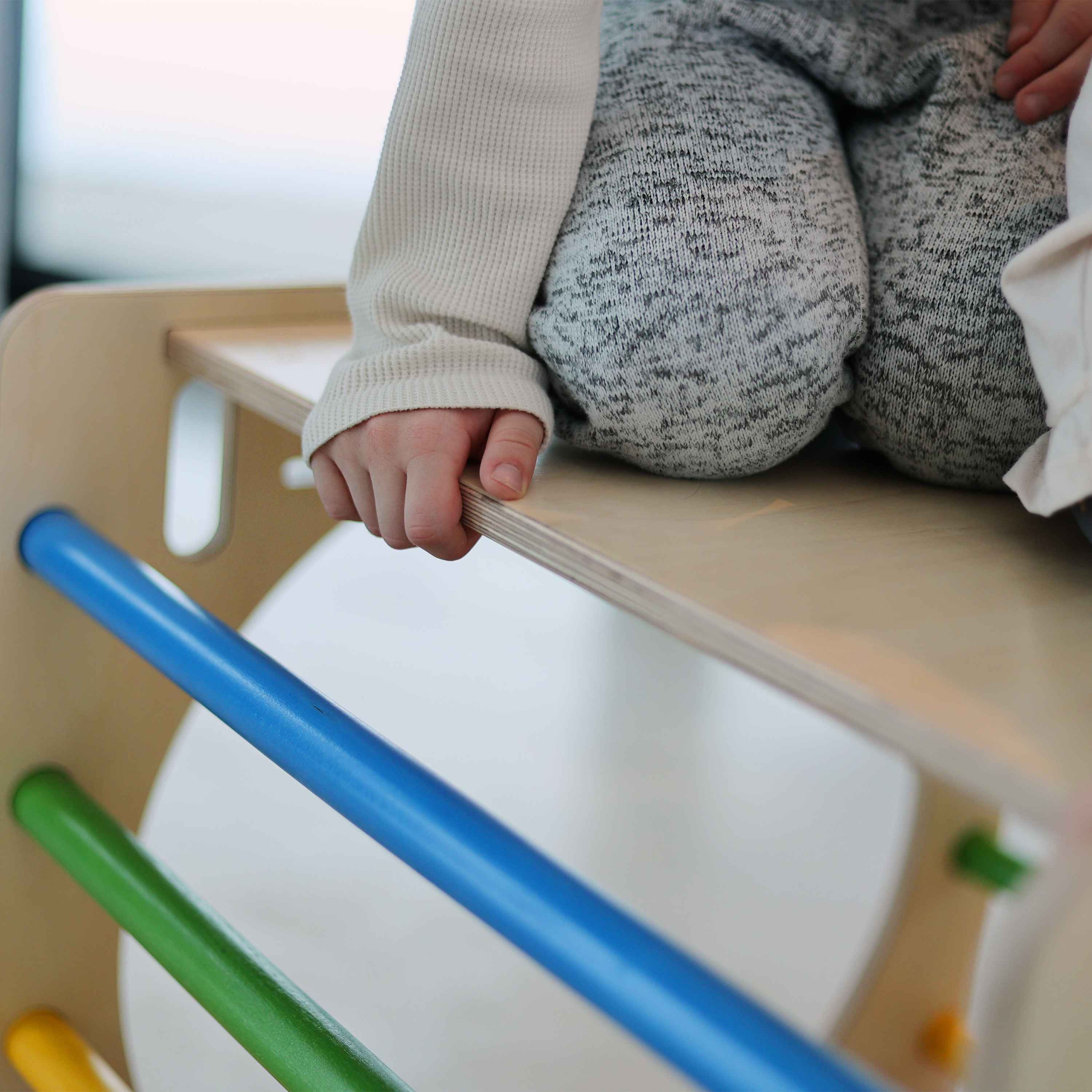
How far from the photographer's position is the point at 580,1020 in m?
0.90

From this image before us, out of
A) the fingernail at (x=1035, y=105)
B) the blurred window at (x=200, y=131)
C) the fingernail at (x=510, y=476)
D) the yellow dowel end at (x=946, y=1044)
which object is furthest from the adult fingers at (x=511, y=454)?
the blurred window at (x=200, y=131)

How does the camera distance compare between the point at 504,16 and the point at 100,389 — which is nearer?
the point at 504,16

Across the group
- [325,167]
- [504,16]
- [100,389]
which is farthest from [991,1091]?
[325,167]

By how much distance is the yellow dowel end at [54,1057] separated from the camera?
1.97ft

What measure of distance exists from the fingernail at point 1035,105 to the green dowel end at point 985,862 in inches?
23.3

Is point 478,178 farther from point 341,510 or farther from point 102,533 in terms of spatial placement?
point 102,533

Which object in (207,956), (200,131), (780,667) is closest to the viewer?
(780,667)

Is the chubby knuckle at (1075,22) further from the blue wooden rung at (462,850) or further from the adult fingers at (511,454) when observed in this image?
the blue wooden rung at (462,850)

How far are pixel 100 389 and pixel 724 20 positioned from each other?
363 millimetres

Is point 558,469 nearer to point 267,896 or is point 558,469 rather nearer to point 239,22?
point 267,896

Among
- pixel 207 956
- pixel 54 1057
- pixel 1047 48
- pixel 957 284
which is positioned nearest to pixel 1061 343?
pixel 957 284

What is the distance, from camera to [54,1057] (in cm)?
63

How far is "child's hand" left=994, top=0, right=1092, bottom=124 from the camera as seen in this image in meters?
0.45

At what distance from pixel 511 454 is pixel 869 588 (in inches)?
5.2
